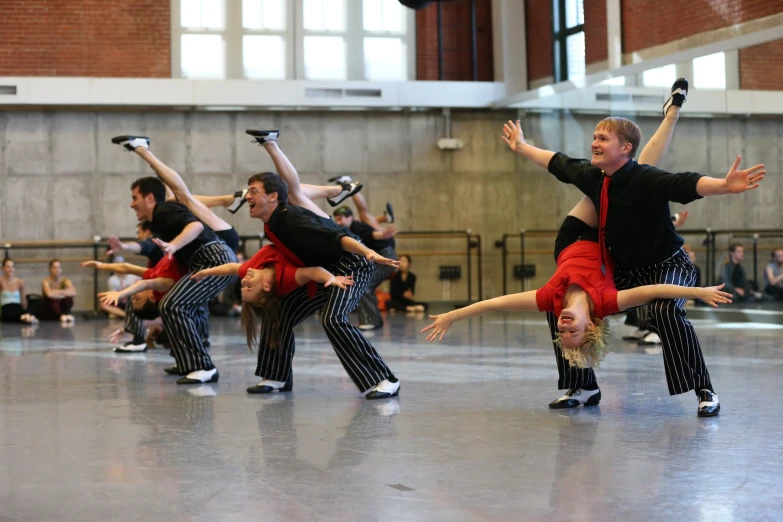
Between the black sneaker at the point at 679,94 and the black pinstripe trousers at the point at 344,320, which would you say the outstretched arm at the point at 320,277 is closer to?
the black pinstripe trousers at the point at 344,320

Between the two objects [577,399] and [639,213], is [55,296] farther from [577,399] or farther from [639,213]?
[639,213]

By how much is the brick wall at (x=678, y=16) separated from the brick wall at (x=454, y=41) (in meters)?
3.00

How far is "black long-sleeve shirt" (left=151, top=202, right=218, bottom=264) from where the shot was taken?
627cm

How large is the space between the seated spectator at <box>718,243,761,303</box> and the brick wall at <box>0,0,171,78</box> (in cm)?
766

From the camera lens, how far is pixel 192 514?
116 inches

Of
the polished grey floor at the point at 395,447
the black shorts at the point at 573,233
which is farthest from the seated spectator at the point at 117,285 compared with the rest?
the black shorts at the point at 573,233

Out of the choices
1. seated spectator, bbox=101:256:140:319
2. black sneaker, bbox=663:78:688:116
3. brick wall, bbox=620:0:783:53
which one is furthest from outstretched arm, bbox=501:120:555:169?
seated spectator, bbox=101:256:140:319

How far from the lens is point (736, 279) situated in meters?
10.6

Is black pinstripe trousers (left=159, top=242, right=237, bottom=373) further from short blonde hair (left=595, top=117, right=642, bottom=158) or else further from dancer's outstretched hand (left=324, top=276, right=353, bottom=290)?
short blonde hair (left=595, top=117, right=642, bottom=158)

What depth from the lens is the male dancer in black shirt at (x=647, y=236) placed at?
439 cm

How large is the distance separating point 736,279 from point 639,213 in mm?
6754

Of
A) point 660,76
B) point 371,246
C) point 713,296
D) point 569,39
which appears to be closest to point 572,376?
point 713,296

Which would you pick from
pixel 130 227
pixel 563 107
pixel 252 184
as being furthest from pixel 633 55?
pixel 252 184

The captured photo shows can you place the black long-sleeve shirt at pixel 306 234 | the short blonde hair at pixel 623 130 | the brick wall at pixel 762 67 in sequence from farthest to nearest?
the brick wall at pixel 762 67 → the black long-sleeve shirt at pixel 306 234 → the short blonde hair at pixel 623 130
